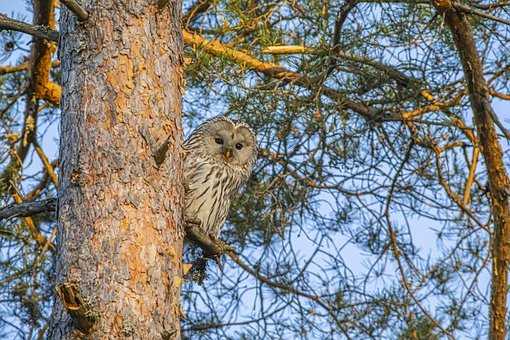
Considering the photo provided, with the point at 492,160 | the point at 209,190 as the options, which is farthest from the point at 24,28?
the point at 492,160

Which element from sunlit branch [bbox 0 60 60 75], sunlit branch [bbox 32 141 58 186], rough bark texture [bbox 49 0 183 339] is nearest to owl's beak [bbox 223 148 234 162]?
sunlit branch [bbox 32 141 58 186]

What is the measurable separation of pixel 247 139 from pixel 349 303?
34.7 inches

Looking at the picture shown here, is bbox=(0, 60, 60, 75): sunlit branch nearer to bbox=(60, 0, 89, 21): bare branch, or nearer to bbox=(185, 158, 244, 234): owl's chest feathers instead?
bbox=(185, 158, 244, 234): owl's chest feathers

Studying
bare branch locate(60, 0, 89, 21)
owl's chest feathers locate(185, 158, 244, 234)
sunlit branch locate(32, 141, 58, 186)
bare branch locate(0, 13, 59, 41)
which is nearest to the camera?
bare branch locate(60, 0, 89, 21)

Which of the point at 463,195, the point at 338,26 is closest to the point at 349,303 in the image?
the point at 463,195

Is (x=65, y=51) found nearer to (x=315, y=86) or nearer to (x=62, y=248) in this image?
(x=62, y=248)

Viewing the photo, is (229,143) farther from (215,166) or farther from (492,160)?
(492,160)

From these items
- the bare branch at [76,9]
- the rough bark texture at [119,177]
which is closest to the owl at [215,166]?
the rough bark texture at [119,177]

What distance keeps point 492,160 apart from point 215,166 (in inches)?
46.4

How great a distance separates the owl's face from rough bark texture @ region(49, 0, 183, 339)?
140cm

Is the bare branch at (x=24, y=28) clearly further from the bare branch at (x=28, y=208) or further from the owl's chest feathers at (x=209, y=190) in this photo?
the owl's chest feathers at (x=209, y=190)

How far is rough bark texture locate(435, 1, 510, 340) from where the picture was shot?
3.24 meters

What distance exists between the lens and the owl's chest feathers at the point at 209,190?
12.0 ft

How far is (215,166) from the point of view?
12.7 feet
